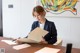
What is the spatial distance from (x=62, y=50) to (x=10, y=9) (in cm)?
253

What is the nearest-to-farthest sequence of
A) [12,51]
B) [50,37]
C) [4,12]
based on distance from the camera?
[12,51] < [50,37] < [4,12]

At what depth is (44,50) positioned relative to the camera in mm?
1781

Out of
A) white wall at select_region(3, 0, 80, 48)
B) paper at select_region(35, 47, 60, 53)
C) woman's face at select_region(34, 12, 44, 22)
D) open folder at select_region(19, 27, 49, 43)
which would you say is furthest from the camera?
white wall at select_region(3, 0, 80, 48)

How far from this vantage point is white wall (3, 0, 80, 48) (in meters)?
3.24

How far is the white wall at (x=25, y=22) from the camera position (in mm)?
3240

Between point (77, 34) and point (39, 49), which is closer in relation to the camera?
point (39, 49)

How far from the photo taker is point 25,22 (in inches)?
150

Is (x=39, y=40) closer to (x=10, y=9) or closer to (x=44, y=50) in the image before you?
(x=44, y=50)

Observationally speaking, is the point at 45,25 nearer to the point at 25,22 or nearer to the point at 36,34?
the point at 36,34

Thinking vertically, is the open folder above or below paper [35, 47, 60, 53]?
above

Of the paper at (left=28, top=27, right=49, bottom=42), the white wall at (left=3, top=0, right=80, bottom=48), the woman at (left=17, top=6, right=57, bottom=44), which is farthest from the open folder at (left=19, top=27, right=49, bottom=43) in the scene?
the white wall at (left=3, top=0, right=80, bottom=48)

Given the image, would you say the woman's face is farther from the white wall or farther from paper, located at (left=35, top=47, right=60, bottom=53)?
the white wall

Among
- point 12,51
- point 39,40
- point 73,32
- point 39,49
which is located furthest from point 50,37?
point 73,32

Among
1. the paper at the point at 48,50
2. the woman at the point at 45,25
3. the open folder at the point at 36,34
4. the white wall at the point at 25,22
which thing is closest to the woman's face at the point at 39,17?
the woman at the point at 45,25
